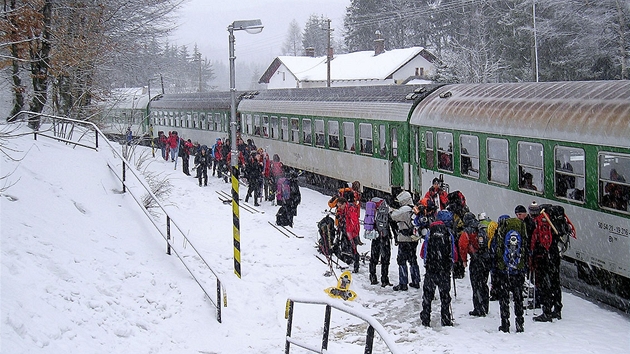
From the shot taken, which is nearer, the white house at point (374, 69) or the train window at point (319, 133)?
the train window at point (319, 133)

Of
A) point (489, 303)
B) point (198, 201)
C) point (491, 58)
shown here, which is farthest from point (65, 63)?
point (491, 58)

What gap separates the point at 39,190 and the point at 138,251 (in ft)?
6.10

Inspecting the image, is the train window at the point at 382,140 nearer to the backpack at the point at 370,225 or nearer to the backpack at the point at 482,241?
the backpack at the point at 370,225

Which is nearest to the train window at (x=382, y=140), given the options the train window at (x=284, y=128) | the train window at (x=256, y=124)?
the train window at (x=284, y=128)

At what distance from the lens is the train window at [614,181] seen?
32.3 feet

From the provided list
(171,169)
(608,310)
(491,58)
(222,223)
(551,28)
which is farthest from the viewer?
(491,58)

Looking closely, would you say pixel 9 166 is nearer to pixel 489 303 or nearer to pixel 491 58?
pixel 489 303

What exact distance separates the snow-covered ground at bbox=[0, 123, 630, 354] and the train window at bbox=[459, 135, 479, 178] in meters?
2.72

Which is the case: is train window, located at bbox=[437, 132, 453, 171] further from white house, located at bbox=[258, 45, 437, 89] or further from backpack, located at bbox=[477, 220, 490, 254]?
white house, located at bbox=[258, 45, 437, 89]

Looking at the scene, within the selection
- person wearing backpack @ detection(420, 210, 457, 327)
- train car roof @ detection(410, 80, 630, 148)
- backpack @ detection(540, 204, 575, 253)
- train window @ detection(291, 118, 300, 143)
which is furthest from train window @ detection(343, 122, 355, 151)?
person wearing backpack @ detection(420, 210, 457, 327)

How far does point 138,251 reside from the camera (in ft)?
34.8

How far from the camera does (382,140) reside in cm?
1834

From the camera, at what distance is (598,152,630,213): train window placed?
32.3ft

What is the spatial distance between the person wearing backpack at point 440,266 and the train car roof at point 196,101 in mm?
21650
